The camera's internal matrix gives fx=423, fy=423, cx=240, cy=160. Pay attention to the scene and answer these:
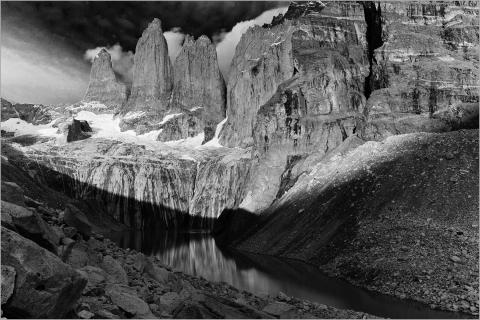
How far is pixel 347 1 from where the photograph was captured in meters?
160

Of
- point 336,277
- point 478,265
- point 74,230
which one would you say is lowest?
point 336,277

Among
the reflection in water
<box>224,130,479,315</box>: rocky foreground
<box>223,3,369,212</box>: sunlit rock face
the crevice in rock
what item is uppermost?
the crevice in rock

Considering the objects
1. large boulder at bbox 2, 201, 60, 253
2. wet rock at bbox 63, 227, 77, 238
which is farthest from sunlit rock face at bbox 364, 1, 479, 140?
large boulder at bbox 2, 201, 60, 253

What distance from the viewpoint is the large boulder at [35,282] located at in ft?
39.3

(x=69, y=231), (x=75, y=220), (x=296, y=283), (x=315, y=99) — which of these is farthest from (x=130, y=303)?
(x=315, y=99)

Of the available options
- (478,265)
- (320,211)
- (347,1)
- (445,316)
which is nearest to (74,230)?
(445,316)

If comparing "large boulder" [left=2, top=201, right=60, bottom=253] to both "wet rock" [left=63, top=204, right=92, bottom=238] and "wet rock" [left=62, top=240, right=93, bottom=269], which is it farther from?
"wet rock" [left=63, top=204, right=92, bottom=238]

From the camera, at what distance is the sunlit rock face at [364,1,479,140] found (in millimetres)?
111938

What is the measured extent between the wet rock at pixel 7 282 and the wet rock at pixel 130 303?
5.14 metres

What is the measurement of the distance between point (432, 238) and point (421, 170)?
24.6 m

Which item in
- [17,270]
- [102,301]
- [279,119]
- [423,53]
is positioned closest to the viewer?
[17,270]

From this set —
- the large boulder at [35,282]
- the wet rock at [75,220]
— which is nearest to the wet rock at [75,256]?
the wet rock at [75,220]

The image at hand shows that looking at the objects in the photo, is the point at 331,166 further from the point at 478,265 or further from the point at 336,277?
the point at 478,265

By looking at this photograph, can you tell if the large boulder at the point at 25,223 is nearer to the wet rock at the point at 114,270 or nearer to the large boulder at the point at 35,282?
the large boulder at the point at 35,282
